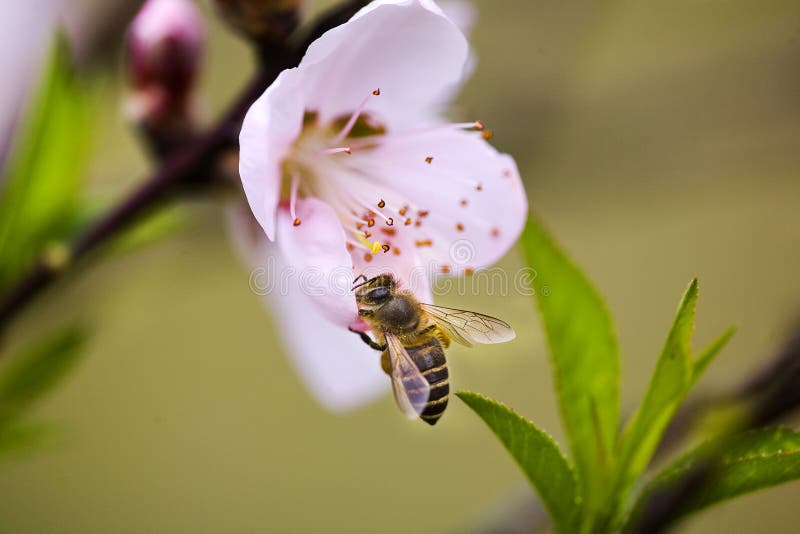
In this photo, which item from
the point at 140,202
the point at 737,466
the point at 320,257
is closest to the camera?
the point at 737,466

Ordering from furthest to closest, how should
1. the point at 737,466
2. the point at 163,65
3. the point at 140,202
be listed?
the point at 163,65
the point at 140,202
the point at 737,466

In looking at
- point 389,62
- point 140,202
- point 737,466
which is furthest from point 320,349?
point 737,466

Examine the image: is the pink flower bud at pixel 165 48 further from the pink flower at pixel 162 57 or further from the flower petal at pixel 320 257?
the flower petal at pixel 320 257

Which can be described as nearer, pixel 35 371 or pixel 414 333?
pixel 414 333

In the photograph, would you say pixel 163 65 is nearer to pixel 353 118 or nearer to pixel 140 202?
pixel 140 202

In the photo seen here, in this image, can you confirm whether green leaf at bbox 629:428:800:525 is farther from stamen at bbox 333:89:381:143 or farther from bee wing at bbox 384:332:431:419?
stamen at bbox 333:89:381:143

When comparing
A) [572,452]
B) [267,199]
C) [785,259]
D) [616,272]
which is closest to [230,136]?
[267,199]
